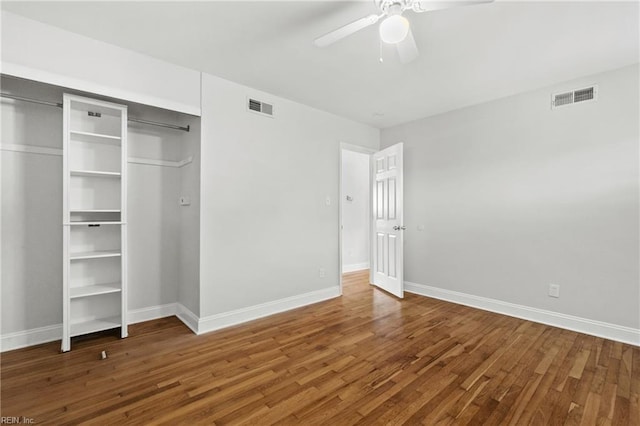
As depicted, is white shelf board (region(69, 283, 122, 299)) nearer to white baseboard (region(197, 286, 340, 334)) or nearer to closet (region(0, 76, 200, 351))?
closet (region(0, 76, 200, 351))

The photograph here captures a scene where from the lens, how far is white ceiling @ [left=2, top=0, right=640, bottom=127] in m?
2.05

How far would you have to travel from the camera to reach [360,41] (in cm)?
239

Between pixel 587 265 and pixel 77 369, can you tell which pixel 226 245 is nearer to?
pixel 77 369

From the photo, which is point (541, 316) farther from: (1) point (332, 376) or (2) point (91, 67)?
(2) point (91, 67)

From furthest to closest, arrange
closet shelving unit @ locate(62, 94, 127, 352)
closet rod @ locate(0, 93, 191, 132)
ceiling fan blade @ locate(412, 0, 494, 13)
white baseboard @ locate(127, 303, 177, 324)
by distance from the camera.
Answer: white baseboard @ locate(127, 303, 177, 324) < closet shelving unit @ locate(62, 94, 127, 352) < closet rod @ locate(0, 93, 191, 132) < ceiling fan blade @ locate(412, 0, 494, 13)

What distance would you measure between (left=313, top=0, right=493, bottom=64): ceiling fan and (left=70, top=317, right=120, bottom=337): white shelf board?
3135mm

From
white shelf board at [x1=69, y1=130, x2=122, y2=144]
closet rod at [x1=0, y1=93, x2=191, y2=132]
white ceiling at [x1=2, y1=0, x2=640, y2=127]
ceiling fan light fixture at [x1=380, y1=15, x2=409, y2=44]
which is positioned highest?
white ceiling at [x1=2, y1=0, x2=640, y2=127]

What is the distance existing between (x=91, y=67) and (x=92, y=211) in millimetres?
1277

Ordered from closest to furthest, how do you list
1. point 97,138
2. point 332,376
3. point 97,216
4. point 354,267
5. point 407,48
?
1. point 407,48
2. point 332,376
3. point 97,138
4. point 97,216
5. point 354,267

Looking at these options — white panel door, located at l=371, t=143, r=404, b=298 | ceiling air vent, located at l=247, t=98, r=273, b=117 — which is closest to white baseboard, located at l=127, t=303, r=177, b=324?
ceiling air vent, located at l=247, t=98, r=273, b=117

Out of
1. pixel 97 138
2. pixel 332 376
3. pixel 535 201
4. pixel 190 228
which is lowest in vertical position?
pixel 332 376

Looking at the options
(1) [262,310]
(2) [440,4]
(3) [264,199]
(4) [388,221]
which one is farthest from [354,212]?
(2) [440,4]

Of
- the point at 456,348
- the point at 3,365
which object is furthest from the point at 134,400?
the point at 456,348

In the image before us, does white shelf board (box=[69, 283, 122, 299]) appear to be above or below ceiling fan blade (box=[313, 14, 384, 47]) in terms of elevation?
below
